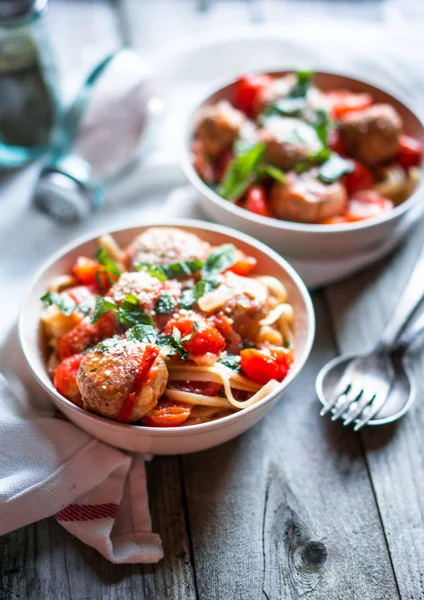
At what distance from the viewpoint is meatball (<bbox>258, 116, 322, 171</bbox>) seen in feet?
13.6

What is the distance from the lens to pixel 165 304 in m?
3.22

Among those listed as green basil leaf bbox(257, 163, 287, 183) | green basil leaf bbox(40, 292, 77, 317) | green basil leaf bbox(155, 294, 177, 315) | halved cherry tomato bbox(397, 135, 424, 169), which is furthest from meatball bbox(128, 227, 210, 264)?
halved cherry tomato bbox(397, 135, 424, 169)

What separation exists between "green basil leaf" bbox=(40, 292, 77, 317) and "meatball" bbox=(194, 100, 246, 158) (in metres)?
1.57

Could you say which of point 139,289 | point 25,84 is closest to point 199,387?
point 139,289

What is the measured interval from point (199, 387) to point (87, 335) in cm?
59

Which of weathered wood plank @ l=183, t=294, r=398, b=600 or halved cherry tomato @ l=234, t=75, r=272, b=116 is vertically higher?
halved cherry tomato @ l=234, t=75, r=272, b=116

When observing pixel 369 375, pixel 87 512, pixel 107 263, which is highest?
pixel 107 263

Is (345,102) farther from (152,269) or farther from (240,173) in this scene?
(152,269)

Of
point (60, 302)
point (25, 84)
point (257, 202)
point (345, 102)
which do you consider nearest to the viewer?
point (60, 302)

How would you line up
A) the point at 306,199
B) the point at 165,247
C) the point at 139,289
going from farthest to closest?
1. the point at 306,199
2. the point at 165,247
3. the point at 139,289

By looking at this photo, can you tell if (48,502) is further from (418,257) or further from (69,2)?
(69,2)

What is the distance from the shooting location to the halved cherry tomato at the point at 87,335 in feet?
10.4

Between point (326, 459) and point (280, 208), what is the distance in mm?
1517

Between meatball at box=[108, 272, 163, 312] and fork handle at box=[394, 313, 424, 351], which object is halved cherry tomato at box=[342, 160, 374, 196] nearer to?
fork handle at box=[394, 313, 424, 351]
